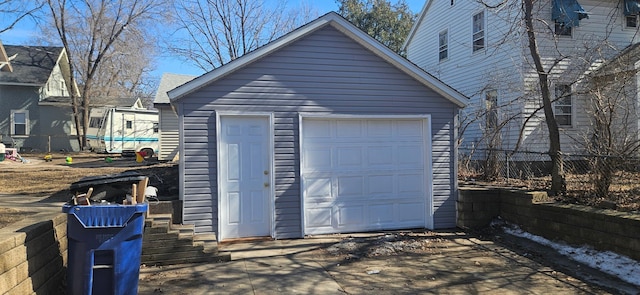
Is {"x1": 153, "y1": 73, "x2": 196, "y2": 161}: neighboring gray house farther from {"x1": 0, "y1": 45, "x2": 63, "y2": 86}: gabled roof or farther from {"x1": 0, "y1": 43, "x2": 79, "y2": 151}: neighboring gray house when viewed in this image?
{"x1": 0, "y1": 45, "x2": 63, "y2": 86}: gabled roof

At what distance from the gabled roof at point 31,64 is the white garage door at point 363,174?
74.5ft

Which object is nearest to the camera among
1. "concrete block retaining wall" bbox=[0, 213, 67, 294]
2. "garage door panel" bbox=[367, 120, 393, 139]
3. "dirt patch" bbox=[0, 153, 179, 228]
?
"concrete block retaining wall" bbox=[0, 213, 67, 294]

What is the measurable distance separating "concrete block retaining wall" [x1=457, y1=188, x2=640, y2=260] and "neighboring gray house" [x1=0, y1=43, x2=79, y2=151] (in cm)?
2280

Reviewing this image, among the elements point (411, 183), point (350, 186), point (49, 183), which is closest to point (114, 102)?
point (49, 183)

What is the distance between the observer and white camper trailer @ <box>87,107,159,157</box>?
2203 centimetres

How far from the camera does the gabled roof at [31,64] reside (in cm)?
2328

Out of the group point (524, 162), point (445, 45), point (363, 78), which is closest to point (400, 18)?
point (445, 45)

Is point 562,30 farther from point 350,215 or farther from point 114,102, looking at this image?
point 114,102

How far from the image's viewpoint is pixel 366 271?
5602 millimetres

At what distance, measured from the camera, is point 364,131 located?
775cm

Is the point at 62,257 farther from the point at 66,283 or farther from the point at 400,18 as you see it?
the point at 400,18

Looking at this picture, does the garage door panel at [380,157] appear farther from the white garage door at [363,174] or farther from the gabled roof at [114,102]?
the gabled roof at [114,102]

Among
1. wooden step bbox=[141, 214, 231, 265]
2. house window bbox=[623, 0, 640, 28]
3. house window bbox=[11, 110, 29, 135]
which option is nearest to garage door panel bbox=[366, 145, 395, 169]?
wooden step bbox=[141, 214, 231, 265]

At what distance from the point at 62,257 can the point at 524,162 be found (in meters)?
11.5
